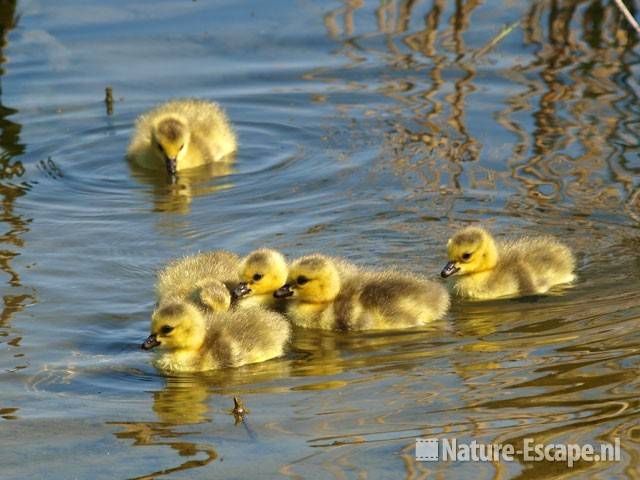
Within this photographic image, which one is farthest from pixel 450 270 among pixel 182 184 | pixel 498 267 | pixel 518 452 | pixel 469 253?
pixel 182 184

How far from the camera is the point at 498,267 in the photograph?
6.49 m

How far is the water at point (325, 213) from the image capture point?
4.76 metres

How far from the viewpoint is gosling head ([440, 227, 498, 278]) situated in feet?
20.9

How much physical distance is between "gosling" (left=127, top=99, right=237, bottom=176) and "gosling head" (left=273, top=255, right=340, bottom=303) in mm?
2555

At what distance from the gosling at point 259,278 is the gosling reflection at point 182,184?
5.20ft

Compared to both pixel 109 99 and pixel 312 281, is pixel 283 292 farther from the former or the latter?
pixel 109 99

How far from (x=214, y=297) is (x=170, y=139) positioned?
104 inches

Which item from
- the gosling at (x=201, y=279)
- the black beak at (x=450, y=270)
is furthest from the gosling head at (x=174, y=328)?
the black beak at (x=450, y=270)

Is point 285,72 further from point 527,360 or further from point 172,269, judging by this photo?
point 527,360

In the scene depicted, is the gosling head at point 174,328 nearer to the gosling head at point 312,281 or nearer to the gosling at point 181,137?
the gosling head at point 312,281

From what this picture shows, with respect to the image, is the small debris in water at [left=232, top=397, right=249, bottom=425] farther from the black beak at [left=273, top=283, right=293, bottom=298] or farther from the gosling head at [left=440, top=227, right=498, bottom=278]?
the gosling head at [left=440, top=227, right=498, bottom=278]

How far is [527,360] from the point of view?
211 inches

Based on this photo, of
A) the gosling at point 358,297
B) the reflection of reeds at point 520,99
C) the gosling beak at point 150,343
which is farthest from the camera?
the reflection of reeds at point 520,99

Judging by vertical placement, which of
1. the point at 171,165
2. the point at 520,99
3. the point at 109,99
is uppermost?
the point at 109,99
